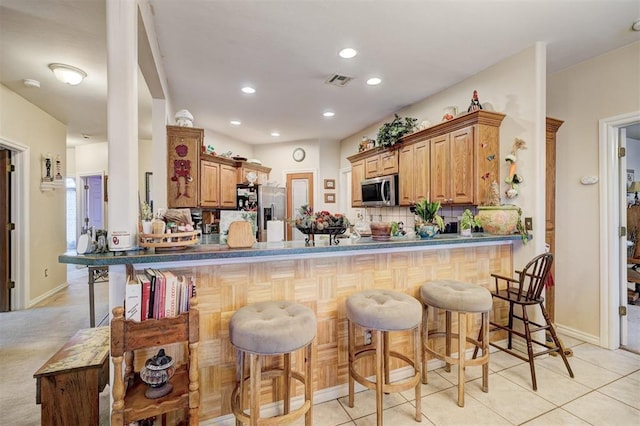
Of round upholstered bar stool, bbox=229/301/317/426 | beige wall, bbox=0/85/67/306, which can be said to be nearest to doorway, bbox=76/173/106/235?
beige wall, bbox=0/85/67/306

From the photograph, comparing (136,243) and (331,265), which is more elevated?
(136,243)

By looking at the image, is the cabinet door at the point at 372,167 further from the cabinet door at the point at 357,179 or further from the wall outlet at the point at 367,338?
the wall outlet at the point at 367,338

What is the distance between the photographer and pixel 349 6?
2232 mm

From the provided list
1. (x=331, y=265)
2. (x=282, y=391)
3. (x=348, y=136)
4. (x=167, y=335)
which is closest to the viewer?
(x=167, y=335)

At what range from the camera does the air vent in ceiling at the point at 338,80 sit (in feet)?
11.2

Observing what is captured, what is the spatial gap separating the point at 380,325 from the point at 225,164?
13.5 feet

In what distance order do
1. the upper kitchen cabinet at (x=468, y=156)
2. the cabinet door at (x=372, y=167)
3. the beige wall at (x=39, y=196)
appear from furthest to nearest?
the cabinet door at (x=372, y=167), the beige wall at (x=39, y=196), the upper kitchen cabinet at (x=468, y=156)

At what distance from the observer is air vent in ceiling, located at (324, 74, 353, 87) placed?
3.42m

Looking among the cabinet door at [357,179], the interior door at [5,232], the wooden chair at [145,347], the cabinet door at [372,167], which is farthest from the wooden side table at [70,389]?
the cabinet door at [357,179]

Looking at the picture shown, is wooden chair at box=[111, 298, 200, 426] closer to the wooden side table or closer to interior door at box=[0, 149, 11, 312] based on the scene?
the wooden side table

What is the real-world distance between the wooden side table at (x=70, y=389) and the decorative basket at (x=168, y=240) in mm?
691

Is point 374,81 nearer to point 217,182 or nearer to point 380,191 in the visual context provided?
point 380,191

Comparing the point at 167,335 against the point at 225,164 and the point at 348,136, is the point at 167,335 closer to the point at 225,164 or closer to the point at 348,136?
the point at 225,164

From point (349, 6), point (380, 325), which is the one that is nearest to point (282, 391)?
point (380, 325)
